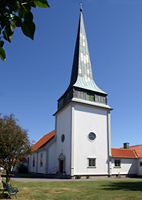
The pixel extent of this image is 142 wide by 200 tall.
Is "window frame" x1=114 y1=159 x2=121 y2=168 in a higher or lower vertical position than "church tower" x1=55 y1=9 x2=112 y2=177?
lower

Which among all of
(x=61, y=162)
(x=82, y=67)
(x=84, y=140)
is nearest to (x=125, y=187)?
(x=84, y=140)

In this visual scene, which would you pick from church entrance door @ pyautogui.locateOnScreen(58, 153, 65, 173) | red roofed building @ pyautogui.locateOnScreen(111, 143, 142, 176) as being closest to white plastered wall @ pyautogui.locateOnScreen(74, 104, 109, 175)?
red roofed building @ pyautogui.locateOnScreen(111, 143, 142, 176)

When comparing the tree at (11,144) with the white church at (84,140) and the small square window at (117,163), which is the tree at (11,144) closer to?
the white church at (84,140)

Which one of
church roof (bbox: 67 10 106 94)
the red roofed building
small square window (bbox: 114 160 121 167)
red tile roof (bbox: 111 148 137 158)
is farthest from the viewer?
church roof (bbox: 67 10 106 94)

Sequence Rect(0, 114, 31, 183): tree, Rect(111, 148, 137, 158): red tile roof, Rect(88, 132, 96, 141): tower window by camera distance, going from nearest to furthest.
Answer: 1. Rect(0, 114, 31, 183): tree
2. Rect(88, 132, 96, 141): tower window
3. Rect(111, 148, 137, 158): red tile roof

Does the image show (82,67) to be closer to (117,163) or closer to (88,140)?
(88,140)

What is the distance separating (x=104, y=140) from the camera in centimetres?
2630

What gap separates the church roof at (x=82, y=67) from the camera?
28406mm

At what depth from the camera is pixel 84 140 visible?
24875 mm

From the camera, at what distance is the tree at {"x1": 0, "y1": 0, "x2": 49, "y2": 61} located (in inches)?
61.1

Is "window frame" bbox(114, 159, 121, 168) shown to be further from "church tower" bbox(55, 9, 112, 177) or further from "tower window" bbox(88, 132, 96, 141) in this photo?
"tower window" bbox(88, 132, 96, 141)

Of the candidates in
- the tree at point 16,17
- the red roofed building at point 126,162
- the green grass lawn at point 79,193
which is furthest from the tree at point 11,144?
the red roofed building at point 126,162

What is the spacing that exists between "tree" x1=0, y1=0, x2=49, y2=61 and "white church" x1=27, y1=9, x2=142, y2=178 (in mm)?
22812

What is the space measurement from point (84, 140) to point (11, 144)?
532 inches
